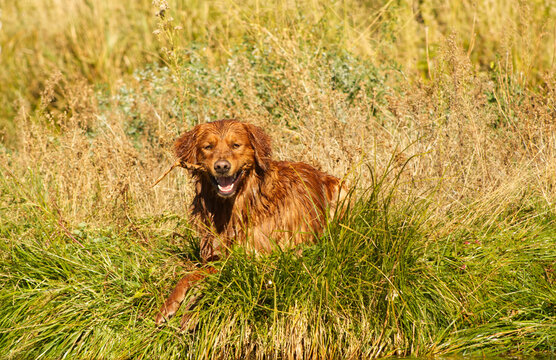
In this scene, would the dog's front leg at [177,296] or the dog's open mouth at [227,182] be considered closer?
the dog's front leg at [177,296]

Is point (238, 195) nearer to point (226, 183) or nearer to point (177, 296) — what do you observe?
point (226, 183)

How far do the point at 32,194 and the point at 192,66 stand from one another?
116 inches

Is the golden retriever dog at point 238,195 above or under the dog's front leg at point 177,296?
above

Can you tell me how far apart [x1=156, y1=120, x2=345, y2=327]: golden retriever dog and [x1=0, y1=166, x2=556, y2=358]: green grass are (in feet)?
0.96

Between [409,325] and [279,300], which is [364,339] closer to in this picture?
[409,325]

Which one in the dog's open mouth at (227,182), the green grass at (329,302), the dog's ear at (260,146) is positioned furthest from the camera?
the dog's ear at (260,146)

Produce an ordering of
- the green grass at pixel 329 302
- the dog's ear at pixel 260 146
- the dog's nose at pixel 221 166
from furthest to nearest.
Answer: the dog's ear at pixel 260 146
the dog's nose at pixel 221 166
the green grass at pixel 329 302

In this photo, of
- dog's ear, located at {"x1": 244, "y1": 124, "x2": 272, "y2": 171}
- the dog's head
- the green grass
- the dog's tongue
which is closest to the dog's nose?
the dog's head

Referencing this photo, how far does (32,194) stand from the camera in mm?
5289

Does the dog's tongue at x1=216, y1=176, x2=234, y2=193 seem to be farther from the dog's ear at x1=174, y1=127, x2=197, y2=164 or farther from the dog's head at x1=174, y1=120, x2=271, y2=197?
the dog's ear at x1=174, y1=127, x2=197, y2=164

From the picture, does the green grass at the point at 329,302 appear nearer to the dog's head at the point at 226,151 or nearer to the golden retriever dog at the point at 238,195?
the golden retriever dog at the point at 238,195

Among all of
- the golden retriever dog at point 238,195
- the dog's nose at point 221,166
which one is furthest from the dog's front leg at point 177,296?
the dog's nose at point 221,166

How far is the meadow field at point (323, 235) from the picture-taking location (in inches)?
163

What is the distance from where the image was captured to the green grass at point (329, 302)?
4.12 meters
